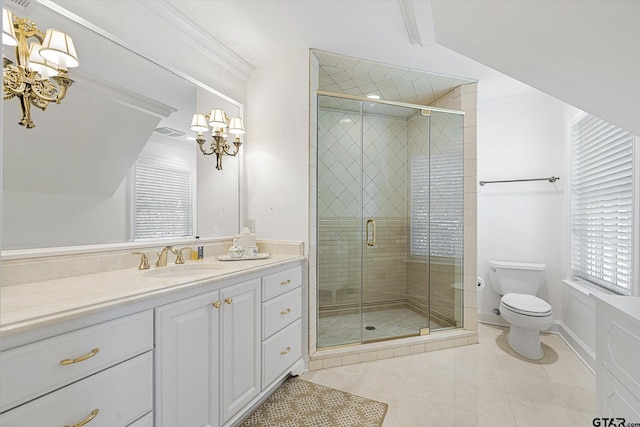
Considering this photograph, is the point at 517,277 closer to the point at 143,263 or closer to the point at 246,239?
the point at 246,239

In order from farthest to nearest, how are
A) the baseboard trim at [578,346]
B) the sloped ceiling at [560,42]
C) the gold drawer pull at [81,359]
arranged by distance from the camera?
the baseboard trim at [578,346] → the gold drawer pull at [81,359] → the sloped ceiling at [560,42]

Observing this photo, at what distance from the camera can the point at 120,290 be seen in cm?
120

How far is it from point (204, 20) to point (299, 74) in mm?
744

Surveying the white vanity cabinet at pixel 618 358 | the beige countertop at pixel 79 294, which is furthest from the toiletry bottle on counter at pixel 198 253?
the white vanity cabinet at pixel 618 358

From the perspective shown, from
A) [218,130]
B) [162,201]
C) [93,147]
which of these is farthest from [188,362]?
[218,130]

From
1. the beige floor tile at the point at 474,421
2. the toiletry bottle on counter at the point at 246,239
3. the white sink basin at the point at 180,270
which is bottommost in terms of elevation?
the beige floor tile at the point at 474,421

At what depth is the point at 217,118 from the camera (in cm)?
223

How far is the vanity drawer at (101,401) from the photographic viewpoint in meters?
0.90

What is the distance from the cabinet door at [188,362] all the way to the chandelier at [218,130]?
121 cm

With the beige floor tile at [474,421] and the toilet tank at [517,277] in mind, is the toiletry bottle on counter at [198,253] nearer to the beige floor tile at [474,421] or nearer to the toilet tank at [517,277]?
the beige floor tile at [474,421]

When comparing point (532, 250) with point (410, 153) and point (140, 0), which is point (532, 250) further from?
point (140, 0)

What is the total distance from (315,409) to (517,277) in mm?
2318

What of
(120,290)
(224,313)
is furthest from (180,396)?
(120,290)

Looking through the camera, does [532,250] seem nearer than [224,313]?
No
